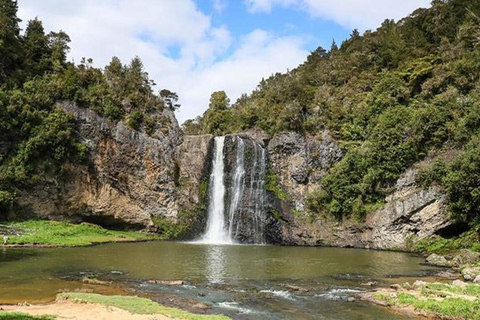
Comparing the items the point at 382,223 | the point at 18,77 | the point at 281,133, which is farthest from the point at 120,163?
the point at 382,223

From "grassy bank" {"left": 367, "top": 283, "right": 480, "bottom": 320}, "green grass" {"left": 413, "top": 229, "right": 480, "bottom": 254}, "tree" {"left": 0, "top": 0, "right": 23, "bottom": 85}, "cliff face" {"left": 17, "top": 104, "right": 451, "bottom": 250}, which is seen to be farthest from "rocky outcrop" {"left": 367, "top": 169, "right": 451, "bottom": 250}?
"tree" {"left": 0, "top": 0, "right": 23, "bottom": 85}

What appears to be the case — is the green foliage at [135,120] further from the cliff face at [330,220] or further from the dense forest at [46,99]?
the cliff face at [330,220]

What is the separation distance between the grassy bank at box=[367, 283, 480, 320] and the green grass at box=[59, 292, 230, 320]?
7.80m

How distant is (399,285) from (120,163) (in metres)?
37.2

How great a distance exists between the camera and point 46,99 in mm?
47250

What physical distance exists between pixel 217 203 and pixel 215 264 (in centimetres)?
2247

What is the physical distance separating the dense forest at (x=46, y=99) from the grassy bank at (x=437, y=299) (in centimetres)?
3673

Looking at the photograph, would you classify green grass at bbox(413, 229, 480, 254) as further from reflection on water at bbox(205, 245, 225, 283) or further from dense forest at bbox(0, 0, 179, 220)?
dense forest at bbox(0, 0, 179, 220)

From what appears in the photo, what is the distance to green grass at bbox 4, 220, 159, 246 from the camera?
36.7 m

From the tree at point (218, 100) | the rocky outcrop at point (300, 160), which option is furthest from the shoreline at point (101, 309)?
the tree at point (218, 100)

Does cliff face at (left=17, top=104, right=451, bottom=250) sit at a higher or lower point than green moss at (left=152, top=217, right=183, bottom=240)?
higher

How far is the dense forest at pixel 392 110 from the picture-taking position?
39.7 meters

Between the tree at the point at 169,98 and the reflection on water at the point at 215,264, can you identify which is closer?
the reflection on water at the point at 215,264

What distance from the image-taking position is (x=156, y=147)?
52.7m
